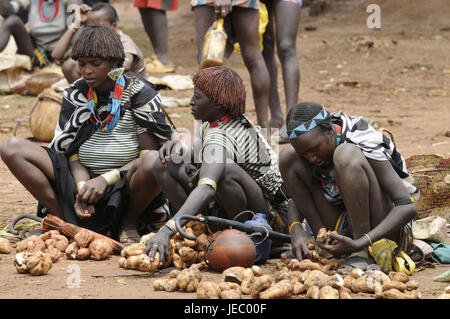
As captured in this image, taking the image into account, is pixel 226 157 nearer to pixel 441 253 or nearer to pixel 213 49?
pixel 441 253

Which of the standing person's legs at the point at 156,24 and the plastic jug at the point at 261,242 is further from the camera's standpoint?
the standing person's legs at the point at 156,24

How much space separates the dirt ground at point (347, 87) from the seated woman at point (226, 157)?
415 mm

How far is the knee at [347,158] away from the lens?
11.3ft

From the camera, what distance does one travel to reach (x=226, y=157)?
3.90 metres

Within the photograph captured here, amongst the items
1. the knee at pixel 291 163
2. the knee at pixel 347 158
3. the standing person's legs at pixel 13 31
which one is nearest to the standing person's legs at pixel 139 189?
the knee at pixel 291 163

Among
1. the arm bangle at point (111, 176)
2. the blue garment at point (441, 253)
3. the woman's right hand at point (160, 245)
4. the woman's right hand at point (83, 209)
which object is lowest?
the blue garment at point (441, 253)

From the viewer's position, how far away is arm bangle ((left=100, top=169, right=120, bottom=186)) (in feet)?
14.2

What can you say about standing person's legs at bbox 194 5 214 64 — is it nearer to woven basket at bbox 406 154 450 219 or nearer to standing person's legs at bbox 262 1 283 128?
standing person's legs at bbox 262 1 283 128

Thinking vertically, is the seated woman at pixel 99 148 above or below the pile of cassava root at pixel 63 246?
above

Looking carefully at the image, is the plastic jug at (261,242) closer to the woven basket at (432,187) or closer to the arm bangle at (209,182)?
the arm bangle at (209,182)

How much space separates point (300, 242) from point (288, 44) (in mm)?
2930

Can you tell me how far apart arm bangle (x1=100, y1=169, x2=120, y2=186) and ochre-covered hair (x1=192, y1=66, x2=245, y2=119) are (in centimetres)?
77
